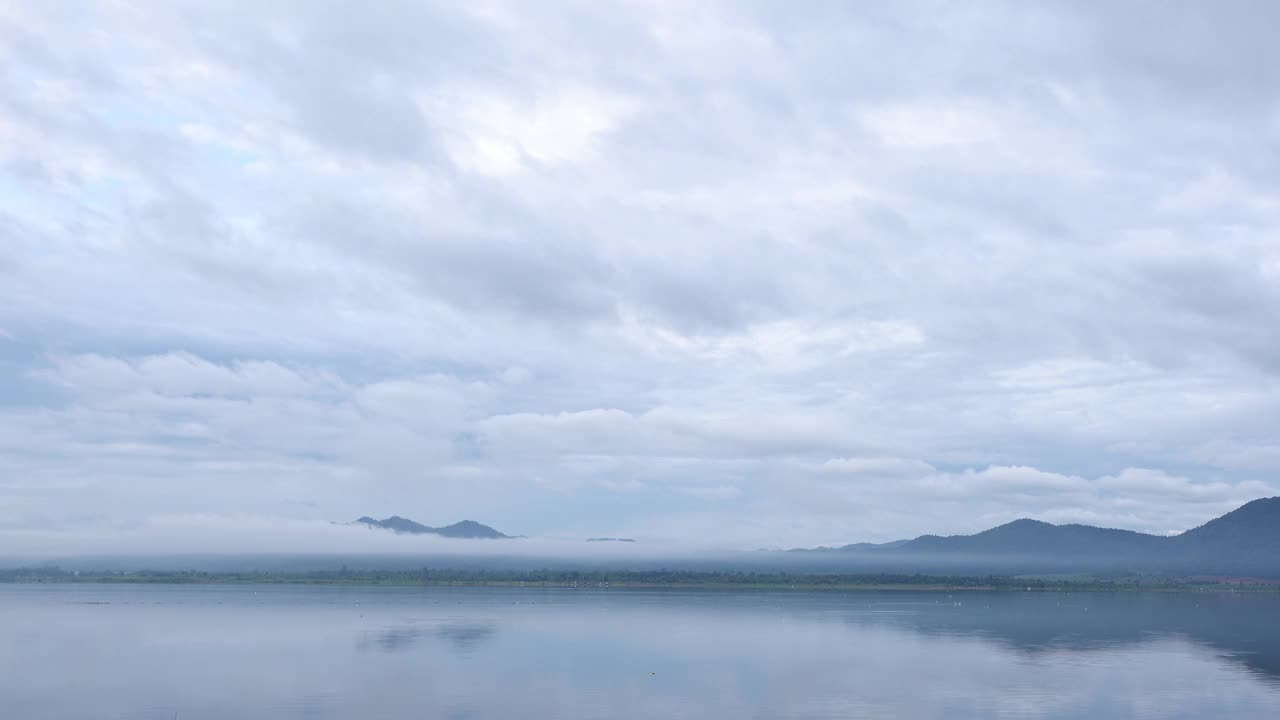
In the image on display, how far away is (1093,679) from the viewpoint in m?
77.2

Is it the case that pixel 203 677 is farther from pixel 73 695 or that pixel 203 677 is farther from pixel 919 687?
pixel 919 687

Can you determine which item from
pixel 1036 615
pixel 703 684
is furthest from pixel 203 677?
pixel 1036 615

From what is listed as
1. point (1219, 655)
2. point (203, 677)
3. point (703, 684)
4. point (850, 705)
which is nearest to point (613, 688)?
point (703, 684)

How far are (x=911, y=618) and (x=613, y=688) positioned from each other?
86127 mm

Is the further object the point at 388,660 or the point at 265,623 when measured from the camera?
the point at 265,623

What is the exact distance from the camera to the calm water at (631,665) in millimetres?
64562

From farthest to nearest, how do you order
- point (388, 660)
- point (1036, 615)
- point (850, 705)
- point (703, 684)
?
point (1036, 615) < point (388, 660) < point (703, 684) < point (850, 705)

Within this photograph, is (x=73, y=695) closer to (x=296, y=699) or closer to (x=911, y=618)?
(x=296, y=699)

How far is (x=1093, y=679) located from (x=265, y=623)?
95678 mm

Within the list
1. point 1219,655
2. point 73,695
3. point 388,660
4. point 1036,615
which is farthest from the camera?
point 1036,615

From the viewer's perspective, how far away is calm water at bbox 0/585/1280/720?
64.6m

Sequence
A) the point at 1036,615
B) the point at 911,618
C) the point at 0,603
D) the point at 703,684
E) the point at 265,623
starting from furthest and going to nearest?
the point at 0,603 < the point at 1036,615 < the point at 911,618 < the point at 265,623 < the point at 703,684

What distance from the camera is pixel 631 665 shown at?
281 ft

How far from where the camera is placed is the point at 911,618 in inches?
5837
